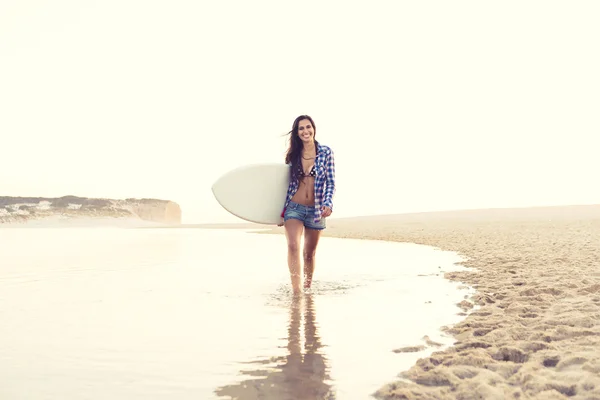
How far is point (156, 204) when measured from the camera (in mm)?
64312

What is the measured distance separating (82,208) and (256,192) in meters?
56.0

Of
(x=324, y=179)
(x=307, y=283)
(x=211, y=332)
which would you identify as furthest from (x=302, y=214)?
(x=211, y=332)

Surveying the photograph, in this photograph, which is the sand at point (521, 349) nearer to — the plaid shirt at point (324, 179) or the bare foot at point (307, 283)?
the plaid shirt at point (324, 179)

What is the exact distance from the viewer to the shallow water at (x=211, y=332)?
278cm

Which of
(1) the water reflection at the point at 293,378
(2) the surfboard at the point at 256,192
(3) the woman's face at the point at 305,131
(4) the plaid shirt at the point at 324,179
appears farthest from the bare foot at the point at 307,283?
(1) the water reflection at the point at 293,378

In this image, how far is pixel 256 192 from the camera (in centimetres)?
692

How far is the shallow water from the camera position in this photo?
278 centimetres

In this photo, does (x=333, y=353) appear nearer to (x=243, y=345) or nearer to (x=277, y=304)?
(x=243, y=345)

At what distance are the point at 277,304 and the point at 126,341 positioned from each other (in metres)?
1.81

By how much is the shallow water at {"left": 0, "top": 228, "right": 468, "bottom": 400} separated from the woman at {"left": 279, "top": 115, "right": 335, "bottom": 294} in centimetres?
60

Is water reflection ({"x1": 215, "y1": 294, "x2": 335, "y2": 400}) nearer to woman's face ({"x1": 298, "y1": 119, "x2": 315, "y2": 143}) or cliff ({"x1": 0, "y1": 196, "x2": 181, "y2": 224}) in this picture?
woman's face ({"x1": 298, "y1": 119, "x2": 315, "y2": 143})

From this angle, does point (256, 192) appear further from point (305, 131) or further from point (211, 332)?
point (211, 332)

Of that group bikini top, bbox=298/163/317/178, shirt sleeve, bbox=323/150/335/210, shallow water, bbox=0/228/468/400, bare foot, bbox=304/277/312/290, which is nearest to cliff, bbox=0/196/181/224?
shallow water, bbox=0/228/468/400

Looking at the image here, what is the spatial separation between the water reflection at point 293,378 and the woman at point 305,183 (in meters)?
1.92
